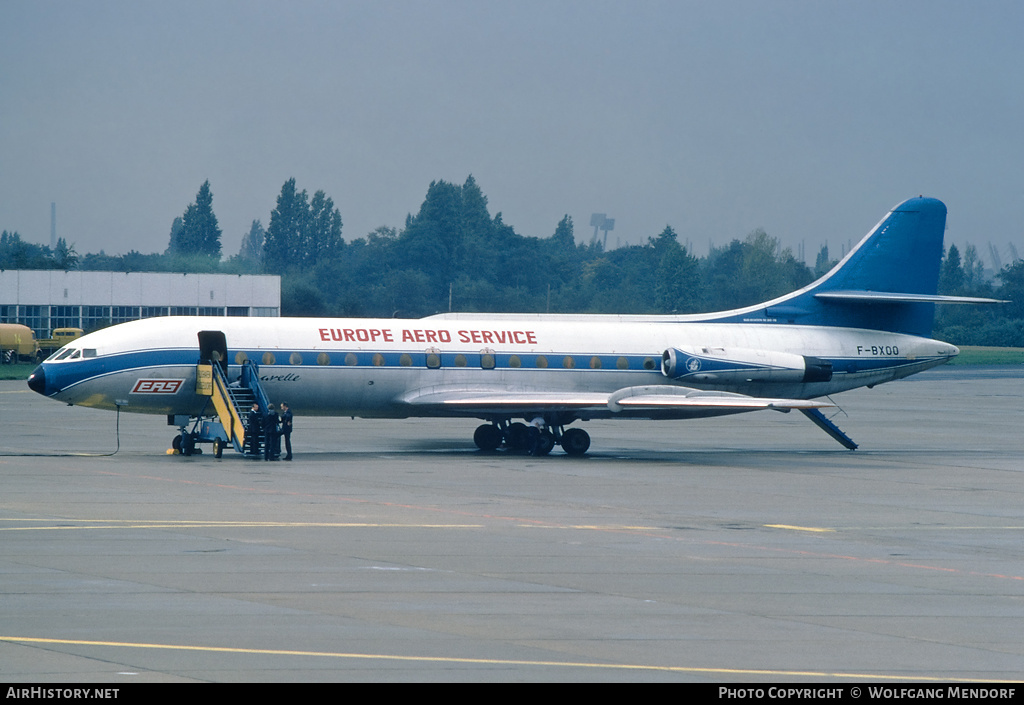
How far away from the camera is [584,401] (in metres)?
34.2

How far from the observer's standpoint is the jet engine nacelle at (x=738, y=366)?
118 feet

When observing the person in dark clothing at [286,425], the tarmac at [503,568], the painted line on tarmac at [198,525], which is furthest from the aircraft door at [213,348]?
the painted line on tarmac at [198,525]

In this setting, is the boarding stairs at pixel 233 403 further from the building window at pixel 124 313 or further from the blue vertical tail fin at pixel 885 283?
the building window at pixel 124 313

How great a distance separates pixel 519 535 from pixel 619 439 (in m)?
22.2

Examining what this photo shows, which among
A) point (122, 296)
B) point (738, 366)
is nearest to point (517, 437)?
point (738, 366)

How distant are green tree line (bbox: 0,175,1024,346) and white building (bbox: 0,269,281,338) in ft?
4.66

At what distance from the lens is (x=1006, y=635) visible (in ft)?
41.9

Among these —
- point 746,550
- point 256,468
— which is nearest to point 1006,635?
point 746,550

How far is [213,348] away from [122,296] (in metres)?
57.5

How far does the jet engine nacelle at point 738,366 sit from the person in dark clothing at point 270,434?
453 inches

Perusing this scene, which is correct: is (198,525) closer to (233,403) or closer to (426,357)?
(233,403)

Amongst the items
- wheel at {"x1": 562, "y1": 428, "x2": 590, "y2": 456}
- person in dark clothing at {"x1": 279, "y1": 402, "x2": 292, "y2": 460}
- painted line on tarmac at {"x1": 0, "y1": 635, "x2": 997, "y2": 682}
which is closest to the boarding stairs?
person in dark clothing at {"x1": 279, "y1": 402, "x2": 292, "y2": 460}

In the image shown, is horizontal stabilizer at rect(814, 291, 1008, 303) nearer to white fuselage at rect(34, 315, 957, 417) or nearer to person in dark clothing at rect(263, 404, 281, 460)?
white fuselage at rect(34, 315, 957, 417)

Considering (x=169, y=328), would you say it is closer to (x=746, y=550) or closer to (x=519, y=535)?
(x=519, y=535)
